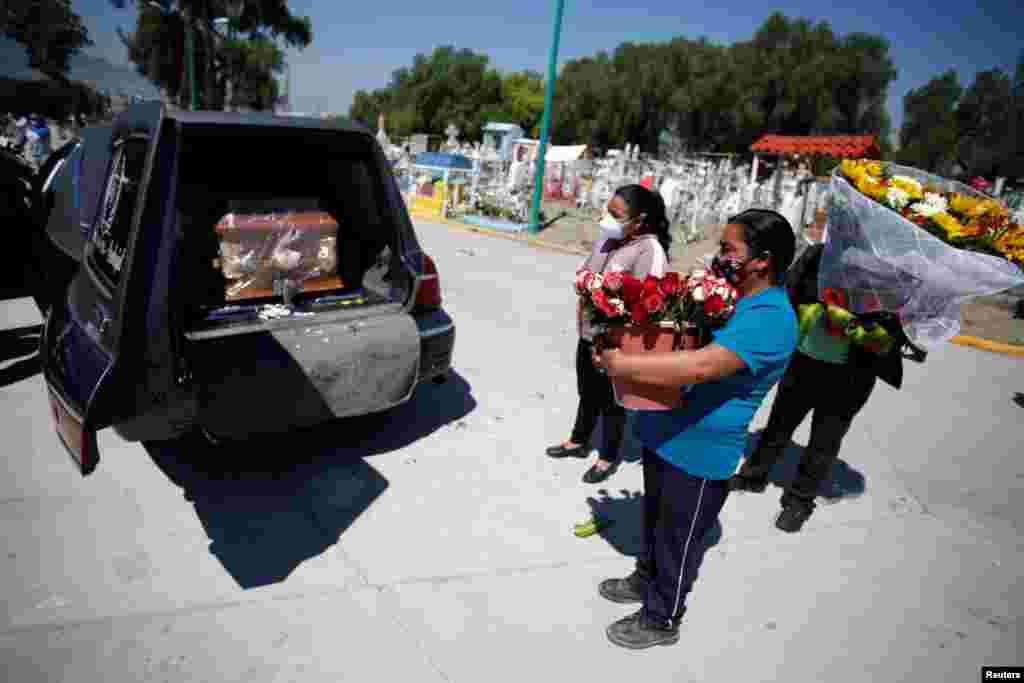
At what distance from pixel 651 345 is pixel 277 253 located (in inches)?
102

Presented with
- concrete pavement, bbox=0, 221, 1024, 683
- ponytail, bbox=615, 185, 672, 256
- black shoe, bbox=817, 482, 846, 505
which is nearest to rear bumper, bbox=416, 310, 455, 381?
concrete pavement, bbox=0, 221, 1024, 683

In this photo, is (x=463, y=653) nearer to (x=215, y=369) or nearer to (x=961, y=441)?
(x=215, y=369)

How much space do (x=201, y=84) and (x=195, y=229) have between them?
50103mm

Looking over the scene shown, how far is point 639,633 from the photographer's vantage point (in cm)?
245

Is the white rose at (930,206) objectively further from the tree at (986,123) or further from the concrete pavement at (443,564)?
the tree at (986,123)

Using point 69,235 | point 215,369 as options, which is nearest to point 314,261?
point 215,369

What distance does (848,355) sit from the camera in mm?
3229

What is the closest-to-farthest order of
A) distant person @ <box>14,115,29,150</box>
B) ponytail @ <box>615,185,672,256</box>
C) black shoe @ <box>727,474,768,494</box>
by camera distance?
ponytail @ <box>615,185,672,256</box>
black shoe @ <box>727,474,768,494</box>
distant person @ <box>14,115,29,150</box>

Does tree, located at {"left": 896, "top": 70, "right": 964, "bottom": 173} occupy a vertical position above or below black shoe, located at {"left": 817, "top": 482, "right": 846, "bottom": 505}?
above

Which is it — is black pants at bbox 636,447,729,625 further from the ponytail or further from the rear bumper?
the rear bumper

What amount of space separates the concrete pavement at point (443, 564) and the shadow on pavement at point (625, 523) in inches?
0.7

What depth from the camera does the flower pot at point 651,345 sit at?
6.77ft

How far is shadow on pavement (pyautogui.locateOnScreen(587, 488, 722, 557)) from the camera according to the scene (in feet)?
10.3

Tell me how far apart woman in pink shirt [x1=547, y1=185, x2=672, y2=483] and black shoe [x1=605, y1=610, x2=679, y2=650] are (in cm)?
123
